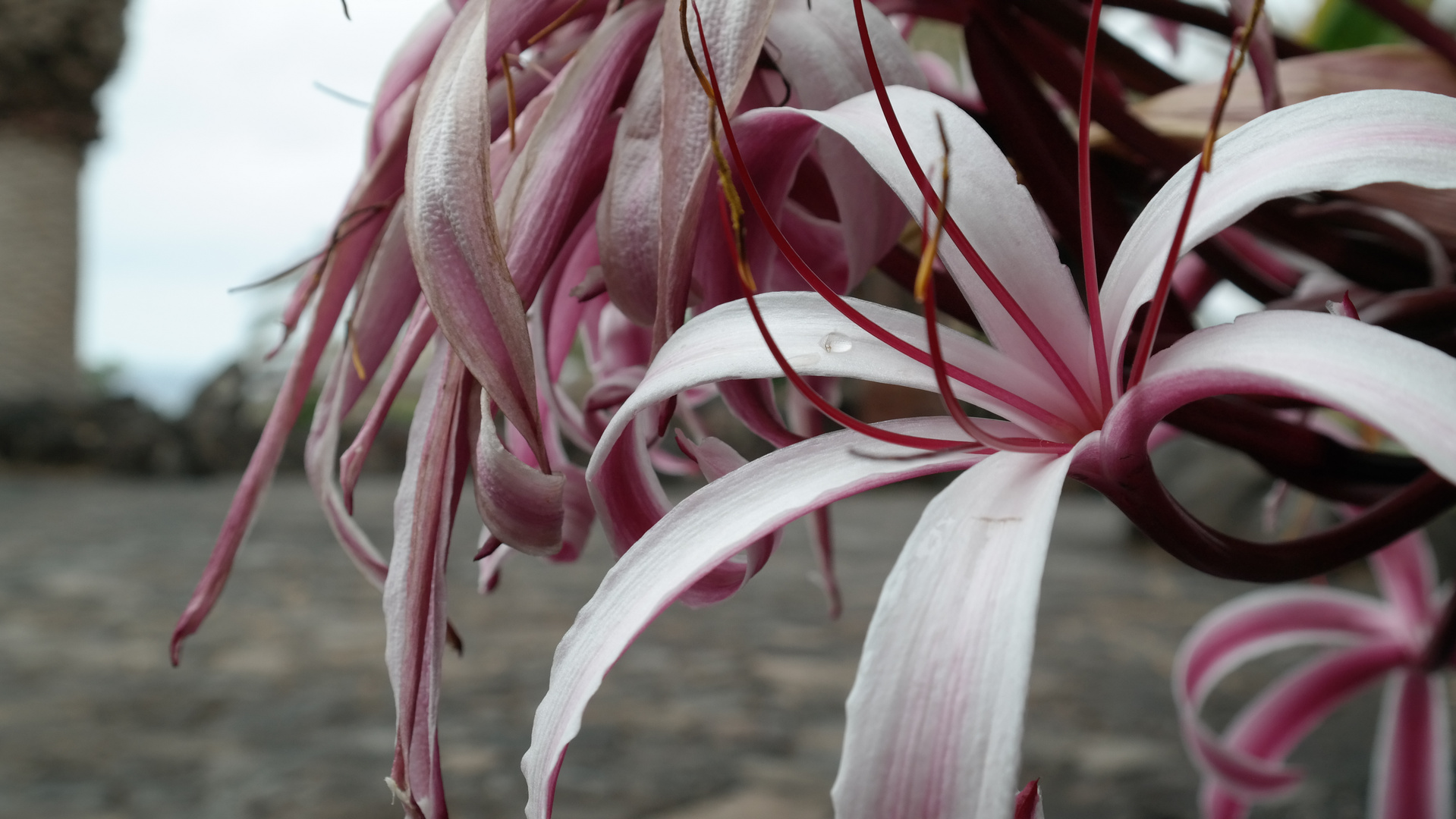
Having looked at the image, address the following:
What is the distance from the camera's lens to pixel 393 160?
0.17 m

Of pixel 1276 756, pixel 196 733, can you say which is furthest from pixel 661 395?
pixel 196 733

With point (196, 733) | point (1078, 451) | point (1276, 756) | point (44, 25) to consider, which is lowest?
point (196, 733)

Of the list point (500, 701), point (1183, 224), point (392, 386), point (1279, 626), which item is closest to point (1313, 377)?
point (1183, 224)

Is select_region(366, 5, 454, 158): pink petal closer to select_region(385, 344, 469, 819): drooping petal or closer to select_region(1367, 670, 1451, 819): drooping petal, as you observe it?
select_region(385, 344, 469, 819): drooping petal

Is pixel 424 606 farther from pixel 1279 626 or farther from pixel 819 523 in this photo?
pixel 1279 626

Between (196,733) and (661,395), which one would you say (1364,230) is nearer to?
(661,395)

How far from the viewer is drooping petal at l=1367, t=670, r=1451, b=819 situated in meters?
0.35

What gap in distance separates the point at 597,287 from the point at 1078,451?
0.26ft

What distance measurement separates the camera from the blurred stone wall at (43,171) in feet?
11.2

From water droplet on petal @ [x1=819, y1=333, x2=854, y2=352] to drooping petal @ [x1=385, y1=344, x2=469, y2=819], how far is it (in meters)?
0.05

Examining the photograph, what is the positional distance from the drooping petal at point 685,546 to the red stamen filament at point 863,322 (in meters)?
0.01

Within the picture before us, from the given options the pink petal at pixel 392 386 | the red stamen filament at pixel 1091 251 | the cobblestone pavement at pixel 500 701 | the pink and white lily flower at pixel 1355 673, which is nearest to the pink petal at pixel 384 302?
the pink petal at pixel 392 386

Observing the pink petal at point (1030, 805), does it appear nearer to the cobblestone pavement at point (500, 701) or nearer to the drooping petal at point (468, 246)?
the drooping petal at point (468, 246)

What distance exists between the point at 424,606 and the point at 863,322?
2.9 inches
